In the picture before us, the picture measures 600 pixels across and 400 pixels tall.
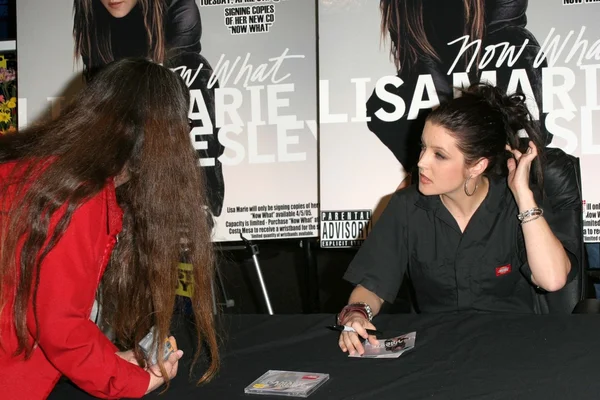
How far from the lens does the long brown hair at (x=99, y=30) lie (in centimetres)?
387

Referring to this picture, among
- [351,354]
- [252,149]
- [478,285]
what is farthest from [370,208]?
[351,354]

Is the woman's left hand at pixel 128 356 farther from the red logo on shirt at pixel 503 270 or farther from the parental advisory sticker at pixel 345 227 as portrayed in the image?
the parental advisory sticker at pixel 345 227

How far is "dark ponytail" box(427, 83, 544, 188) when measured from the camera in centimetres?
241

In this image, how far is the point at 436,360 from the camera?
1655mm

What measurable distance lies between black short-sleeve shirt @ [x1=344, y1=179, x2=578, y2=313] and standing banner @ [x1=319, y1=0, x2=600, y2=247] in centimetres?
107

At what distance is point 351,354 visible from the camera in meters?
1.75

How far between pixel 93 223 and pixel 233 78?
2.47 m

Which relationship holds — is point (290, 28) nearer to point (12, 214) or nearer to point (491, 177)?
point (491, 177)

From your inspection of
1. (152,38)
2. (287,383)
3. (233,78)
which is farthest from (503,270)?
(152,38)

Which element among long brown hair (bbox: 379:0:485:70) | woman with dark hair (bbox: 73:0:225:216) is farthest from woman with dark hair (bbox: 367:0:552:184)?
woman with dark hair (bbox: 73:0:225:216)

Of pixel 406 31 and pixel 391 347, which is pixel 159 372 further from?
pixel 406 31

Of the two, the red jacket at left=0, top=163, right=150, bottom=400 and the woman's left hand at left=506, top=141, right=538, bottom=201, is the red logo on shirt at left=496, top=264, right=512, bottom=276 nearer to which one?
the woman's left hand at left=506, top=141, right=538, bottom=201

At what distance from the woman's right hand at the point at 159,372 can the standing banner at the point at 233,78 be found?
2.10 m

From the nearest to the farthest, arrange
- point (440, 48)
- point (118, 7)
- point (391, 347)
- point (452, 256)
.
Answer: point (391, 347), point (452, 256), point (440, 48), point (118, 7)
